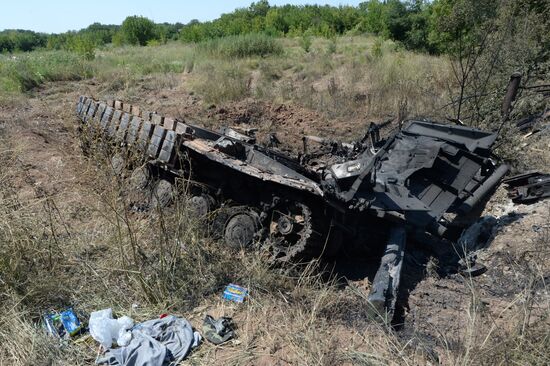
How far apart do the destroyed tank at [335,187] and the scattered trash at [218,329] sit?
1.33 metres

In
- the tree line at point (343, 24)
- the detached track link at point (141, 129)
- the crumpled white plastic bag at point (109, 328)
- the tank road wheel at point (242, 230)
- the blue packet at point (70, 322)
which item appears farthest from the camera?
the tree line at point (343, 24)

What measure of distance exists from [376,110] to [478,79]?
8.88ft

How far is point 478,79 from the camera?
972cm

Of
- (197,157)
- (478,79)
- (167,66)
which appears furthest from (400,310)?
(167,66)

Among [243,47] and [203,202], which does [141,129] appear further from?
[243,47]

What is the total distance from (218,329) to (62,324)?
127cm

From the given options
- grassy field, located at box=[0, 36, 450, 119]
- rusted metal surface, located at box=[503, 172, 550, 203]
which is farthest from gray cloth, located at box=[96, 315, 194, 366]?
grassy field, located at box=[0, 36, 450, 119]

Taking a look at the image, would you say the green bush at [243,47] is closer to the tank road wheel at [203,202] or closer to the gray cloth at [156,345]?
the tank road wheel at [203,202]

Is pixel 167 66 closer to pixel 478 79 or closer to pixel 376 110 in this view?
pixel 376 110

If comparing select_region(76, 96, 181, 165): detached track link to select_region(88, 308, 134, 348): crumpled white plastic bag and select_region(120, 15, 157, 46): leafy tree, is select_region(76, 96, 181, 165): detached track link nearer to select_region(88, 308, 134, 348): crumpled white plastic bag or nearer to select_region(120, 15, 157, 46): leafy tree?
select_region(88, 308, 134, 348): crumpled white plastic bag

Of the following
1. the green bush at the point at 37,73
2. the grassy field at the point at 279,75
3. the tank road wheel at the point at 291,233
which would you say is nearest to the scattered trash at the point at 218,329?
the tank road wheel at the point at 291,233

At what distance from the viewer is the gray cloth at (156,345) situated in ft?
10.6

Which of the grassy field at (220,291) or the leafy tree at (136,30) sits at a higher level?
the leafy tree at (136,30)

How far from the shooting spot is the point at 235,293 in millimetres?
4098
